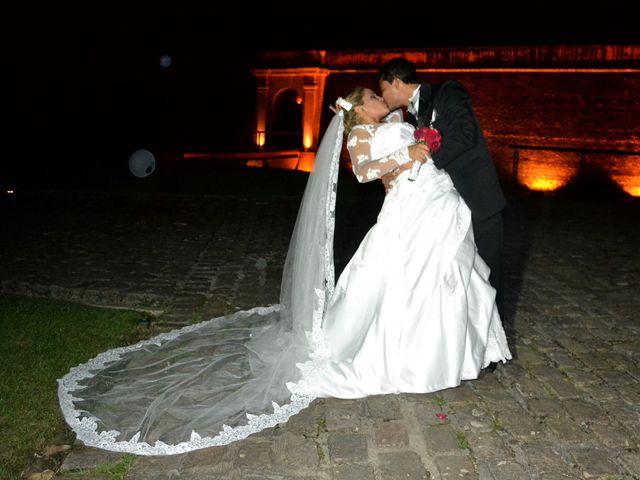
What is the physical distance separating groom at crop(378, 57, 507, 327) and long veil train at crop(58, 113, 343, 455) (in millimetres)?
555

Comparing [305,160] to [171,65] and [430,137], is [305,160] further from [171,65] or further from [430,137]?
[430,137]

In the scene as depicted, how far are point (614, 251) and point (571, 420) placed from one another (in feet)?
19.8

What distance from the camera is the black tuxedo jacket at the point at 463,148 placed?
3.99m

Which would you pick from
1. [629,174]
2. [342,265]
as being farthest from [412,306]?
[629,174]

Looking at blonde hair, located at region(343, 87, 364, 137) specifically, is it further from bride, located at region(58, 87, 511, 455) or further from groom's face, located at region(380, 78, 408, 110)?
groom's face, located at region(380, 78, 408, 110)

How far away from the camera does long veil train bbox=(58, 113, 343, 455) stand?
3.54m

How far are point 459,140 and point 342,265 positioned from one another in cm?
395

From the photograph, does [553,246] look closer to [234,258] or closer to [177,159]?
[234,258]

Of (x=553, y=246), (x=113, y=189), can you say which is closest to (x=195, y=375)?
(x=553, y=246)

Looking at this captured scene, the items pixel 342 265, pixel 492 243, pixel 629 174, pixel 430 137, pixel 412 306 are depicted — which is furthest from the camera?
pixel 629 174

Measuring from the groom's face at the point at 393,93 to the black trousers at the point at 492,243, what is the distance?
103 cm

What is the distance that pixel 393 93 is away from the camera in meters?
4.26

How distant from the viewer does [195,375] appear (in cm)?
418

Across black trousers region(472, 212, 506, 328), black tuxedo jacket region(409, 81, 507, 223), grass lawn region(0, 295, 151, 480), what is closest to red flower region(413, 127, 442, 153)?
black tuxedo jacket region(409, 81, 507, 223)
